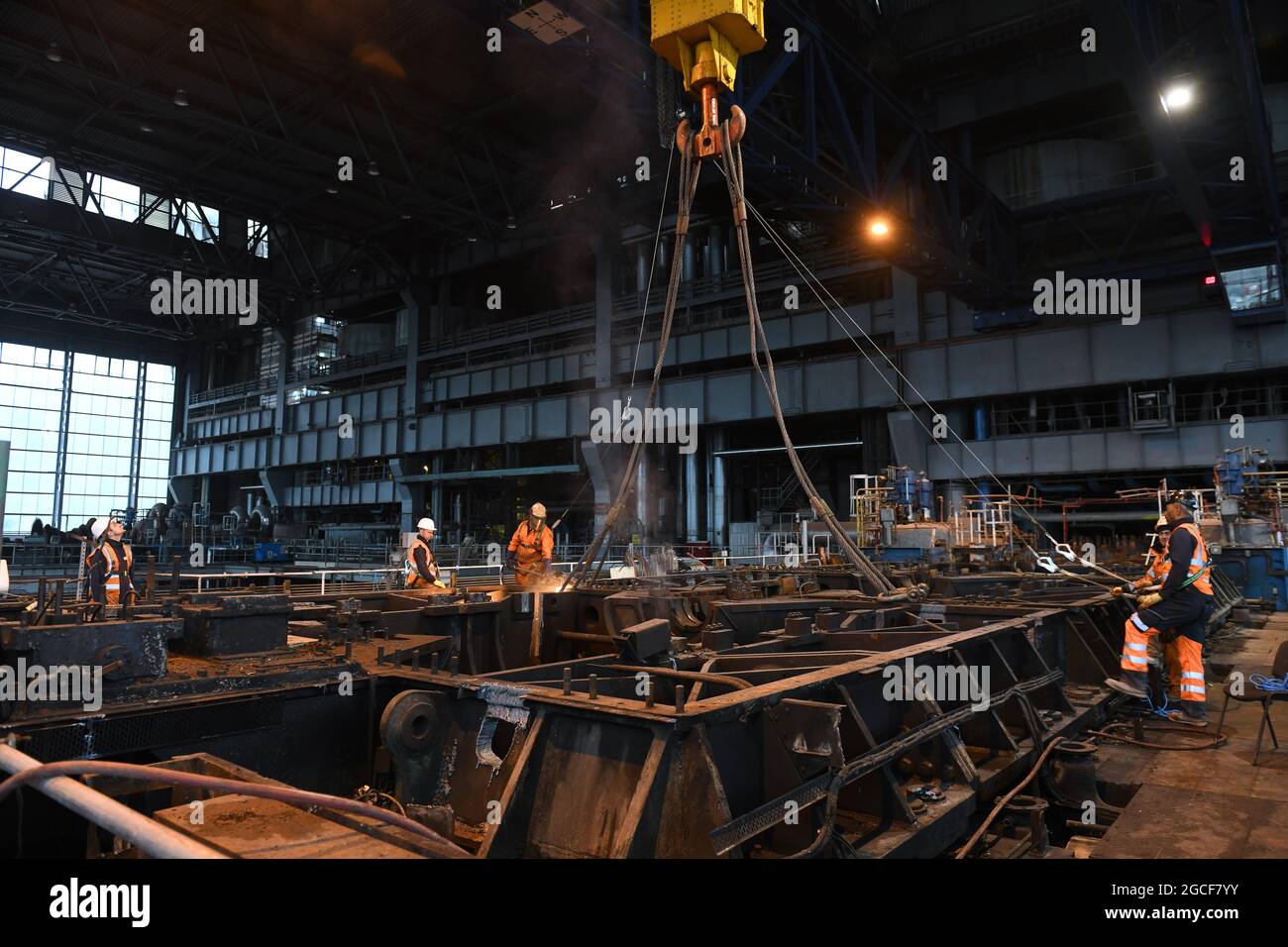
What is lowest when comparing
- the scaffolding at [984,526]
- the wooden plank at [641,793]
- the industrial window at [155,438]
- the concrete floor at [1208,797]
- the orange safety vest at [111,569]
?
the concrete floor at [1208,797]

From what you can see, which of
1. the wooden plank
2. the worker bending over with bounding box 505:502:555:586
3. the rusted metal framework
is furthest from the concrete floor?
the worker bending over with bounding box 505:502:555:586

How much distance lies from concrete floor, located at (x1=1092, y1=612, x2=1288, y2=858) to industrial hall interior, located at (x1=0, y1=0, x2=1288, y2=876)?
36 mm

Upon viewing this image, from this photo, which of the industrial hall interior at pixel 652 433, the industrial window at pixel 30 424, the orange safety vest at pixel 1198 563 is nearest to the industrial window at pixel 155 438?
the industrial hall interior at pixel 652 433

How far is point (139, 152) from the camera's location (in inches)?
902

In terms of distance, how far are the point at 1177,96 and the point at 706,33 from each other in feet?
30.5

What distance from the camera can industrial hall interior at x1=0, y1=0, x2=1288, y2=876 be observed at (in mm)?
3219

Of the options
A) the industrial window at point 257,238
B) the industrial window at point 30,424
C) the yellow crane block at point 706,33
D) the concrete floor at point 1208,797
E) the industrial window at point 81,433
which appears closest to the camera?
the concrete floor at point 1208,797

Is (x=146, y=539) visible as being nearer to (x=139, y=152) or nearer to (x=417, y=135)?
(x=139, y=152)

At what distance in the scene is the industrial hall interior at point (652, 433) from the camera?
322 centimetres

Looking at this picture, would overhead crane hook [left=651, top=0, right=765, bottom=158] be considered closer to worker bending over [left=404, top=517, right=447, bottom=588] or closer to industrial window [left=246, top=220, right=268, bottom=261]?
worker bending over [left=404, top=517, right=447, bottom=588]

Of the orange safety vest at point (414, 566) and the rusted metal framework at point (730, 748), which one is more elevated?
the orange safety vest at point (414, 566)

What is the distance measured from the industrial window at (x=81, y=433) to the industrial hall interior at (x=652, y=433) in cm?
22

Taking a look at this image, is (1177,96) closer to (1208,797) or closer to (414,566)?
(1208,797)

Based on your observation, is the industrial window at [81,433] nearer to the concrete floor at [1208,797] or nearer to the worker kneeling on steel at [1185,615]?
the worker kneeling on steel at [1185,615]
